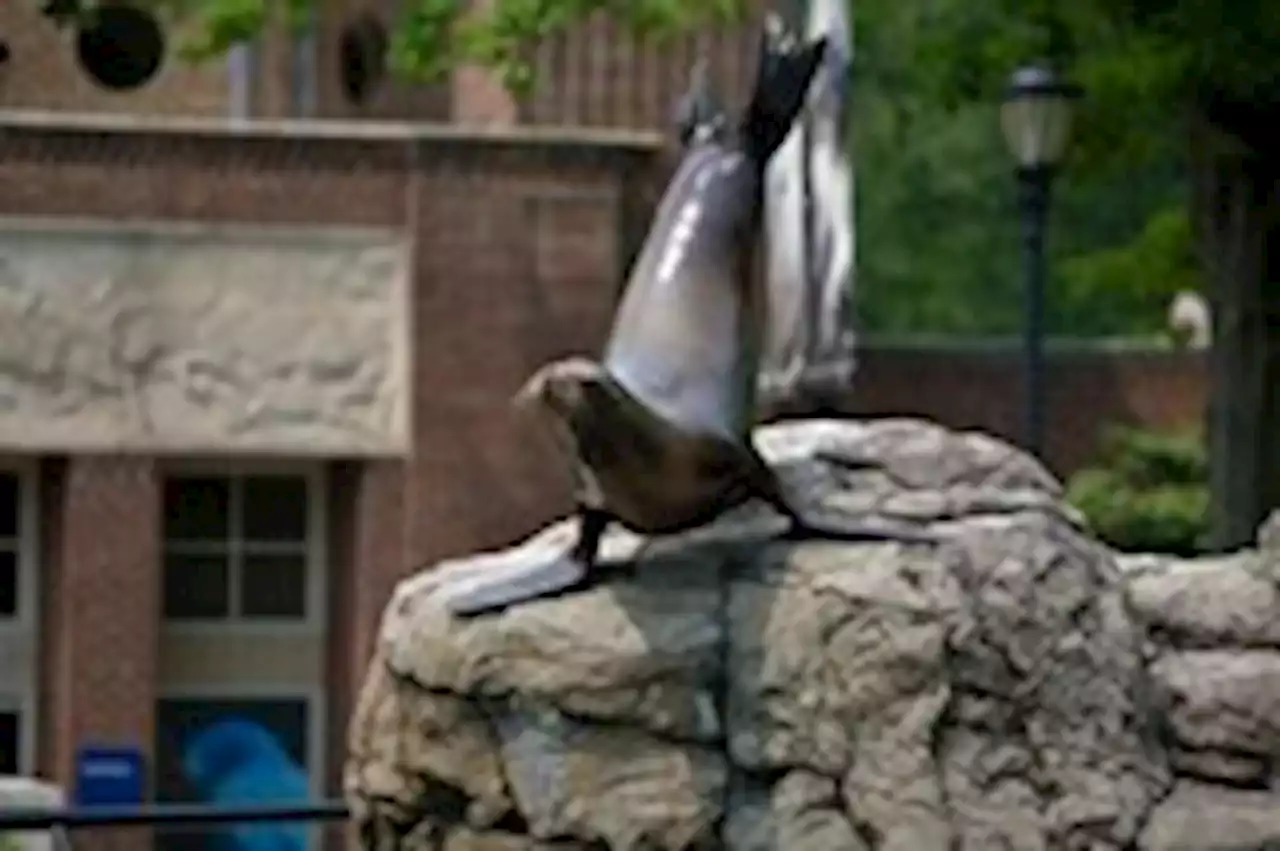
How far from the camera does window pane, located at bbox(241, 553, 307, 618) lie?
26219 millimetres

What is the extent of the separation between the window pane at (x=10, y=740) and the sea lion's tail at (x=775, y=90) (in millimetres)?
16854

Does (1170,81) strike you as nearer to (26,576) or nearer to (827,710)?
(26,576)

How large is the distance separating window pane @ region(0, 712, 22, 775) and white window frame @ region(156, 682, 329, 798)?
867mm

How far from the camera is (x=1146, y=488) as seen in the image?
3014 cm

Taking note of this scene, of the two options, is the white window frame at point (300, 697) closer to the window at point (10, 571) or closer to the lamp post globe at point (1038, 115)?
the window at point (10, 571)

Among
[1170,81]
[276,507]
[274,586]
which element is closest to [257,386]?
[276,507]

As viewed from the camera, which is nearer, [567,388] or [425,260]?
[567,388]

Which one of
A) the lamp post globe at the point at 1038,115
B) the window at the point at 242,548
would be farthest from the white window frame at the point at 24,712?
the lamp post globe at the point at 1038,115

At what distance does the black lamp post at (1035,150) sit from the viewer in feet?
69.6

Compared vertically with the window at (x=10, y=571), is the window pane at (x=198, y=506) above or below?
above

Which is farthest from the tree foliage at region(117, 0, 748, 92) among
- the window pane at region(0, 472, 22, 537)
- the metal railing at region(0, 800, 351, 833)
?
the metal railing at region(0, 800, 351, 833)

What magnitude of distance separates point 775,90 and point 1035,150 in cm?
1238

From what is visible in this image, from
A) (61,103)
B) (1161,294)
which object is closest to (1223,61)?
(1161,294)

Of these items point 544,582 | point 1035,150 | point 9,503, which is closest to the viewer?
point 544,582
